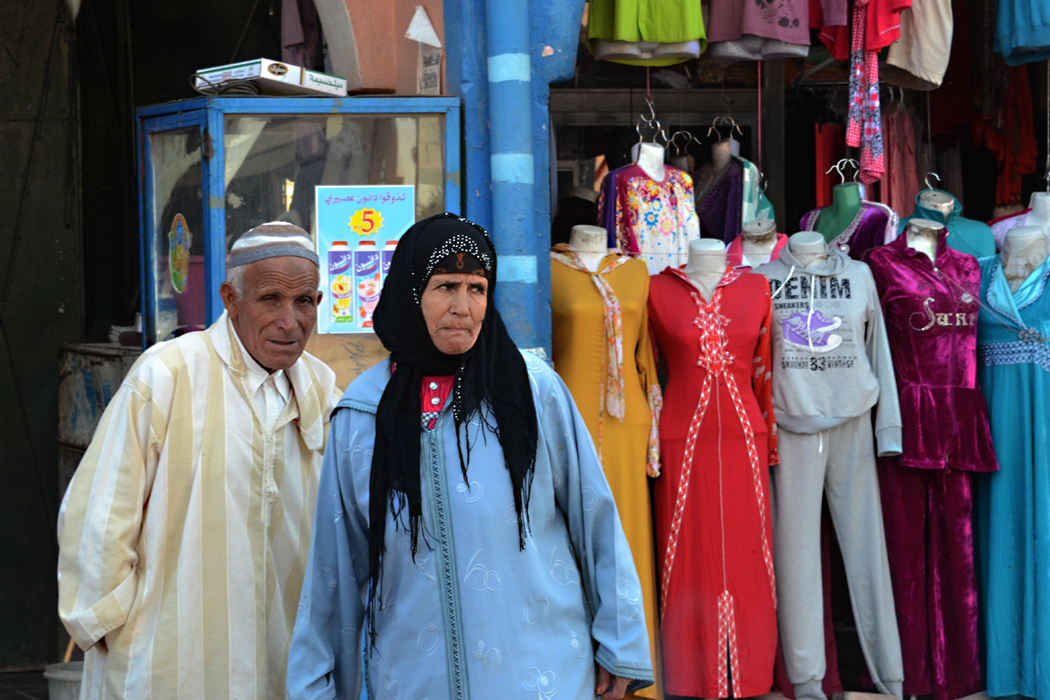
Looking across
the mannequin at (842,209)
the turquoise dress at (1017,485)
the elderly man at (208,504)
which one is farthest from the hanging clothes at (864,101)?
the elderly man at (208,504)

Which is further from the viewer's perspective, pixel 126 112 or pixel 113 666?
pixel 126 112

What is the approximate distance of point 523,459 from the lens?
2.24m

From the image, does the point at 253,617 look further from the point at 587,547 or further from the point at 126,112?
the point at 126,112

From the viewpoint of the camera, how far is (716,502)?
430cm

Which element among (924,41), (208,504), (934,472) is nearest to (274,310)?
(208,504)

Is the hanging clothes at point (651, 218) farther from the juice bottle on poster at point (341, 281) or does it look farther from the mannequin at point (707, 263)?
the juice bottle on poster at point (341, 281)

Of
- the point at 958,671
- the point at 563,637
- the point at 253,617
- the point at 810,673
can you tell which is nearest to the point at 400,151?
the point at 253,617

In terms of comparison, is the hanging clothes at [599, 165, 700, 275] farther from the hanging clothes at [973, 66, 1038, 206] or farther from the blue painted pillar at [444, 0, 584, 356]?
the hanging clothes at [973, 66, 1038, 206]

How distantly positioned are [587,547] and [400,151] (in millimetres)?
1966

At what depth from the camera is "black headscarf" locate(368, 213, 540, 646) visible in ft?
7.35

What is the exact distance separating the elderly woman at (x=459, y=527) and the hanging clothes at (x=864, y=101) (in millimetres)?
3042

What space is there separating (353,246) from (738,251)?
1.79 m

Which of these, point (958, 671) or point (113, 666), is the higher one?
point (113, 666)

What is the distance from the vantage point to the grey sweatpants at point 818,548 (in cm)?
444
